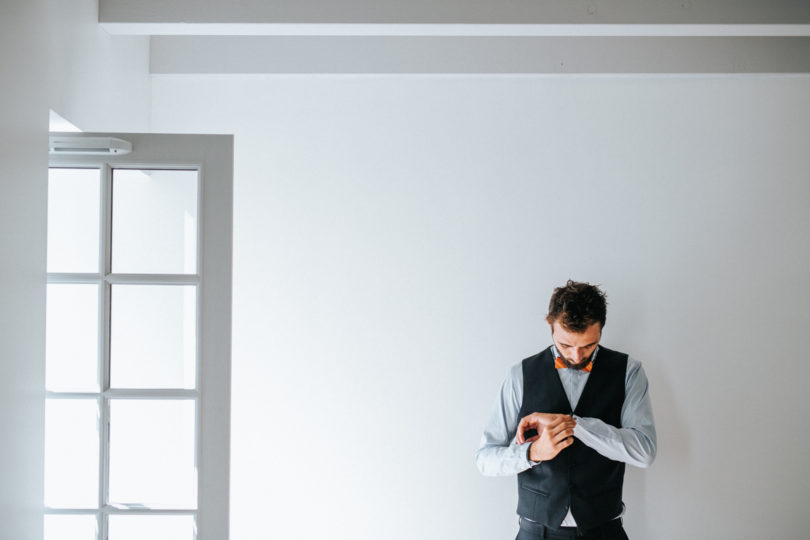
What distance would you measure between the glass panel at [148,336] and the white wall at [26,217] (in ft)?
0.70

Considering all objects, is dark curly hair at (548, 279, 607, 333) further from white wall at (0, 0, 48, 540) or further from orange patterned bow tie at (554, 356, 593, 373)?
white wall at (0, 0, 48, 540)

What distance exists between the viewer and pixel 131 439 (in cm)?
212

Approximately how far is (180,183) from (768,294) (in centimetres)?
243

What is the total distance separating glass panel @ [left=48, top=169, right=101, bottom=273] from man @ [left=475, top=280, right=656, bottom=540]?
149 cm

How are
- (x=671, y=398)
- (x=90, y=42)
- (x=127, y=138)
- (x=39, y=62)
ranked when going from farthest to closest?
1. (x=671, y=398)
2. (x=90, y=42)
3. (x=127, y=138)
4. (x=39, y=62)

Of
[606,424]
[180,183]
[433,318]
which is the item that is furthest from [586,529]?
[180,183]

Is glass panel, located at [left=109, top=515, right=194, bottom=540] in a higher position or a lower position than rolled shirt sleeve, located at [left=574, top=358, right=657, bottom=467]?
lower

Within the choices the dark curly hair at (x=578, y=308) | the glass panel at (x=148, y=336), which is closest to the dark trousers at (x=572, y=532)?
the dark curly hair at (x=578, y=308)

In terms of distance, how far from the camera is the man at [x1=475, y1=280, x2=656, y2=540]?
2.33 metres

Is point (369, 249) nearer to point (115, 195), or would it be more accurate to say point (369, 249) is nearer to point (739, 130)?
point (115, 195)

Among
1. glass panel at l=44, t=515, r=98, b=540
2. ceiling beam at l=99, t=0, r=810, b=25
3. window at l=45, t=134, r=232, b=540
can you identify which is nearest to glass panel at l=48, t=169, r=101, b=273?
window at l=45, t=134, r=232, b=540

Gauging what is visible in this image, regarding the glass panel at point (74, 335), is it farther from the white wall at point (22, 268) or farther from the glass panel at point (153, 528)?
the glass panel at point (153, 528)

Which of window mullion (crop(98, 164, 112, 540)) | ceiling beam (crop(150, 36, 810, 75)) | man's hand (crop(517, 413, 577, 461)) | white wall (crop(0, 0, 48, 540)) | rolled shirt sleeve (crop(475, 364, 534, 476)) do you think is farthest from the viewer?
ceiling beam (crop(150, 36, 810, 75))

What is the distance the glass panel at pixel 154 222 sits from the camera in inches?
83.3
